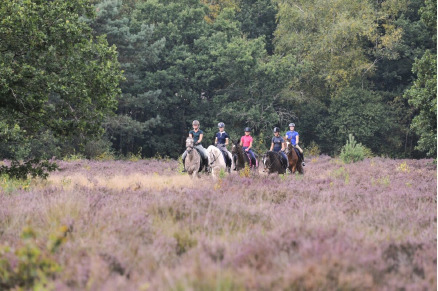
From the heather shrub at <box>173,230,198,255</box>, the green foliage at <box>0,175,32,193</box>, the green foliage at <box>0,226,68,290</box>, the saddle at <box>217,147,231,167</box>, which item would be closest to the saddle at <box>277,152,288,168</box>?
the saddle at <box>217,147,231,167</box>

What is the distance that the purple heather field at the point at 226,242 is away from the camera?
4992 mm

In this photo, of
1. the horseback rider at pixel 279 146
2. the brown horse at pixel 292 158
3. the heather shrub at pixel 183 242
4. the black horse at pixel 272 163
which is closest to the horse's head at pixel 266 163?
the black horse at pixel 272 163

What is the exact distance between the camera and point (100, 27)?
129 ft

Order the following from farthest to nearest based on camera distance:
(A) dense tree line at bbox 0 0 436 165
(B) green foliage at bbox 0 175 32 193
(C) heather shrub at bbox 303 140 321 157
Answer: (C) heather shrub at bbox 303 140 321 157, (A) dense tree line at bbox 0 0 436 165, (B) green foliage at bbox 0 175 32 193

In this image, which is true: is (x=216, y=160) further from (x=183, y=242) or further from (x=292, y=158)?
(x=183, y=242)

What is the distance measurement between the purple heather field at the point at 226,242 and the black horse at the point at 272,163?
766 cm

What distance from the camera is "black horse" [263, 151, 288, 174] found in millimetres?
19391

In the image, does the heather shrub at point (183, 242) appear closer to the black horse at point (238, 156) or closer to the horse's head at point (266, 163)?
the black horse at point (238, 156)

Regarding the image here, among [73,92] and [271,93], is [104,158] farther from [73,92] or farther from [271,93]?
[73,92]

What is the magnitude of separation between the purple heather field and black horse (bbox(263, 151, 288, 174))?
25.1 ft

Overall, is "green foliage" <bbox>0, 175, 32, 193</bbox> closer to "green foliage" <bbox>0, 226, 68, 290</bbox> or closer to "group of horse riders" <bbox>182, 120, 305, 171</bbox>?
"group of horse riders" <bbox>182, 120, 305, 171</bbox>

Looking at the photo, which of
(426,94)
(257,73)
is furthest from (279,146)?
(257,73)

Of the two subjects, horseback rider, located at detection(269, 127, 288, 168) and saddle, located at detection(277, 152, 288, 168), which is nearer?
saddle, located at detection(277, 152, 288, 168)

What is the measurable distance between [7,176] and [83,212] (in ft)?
23.8
